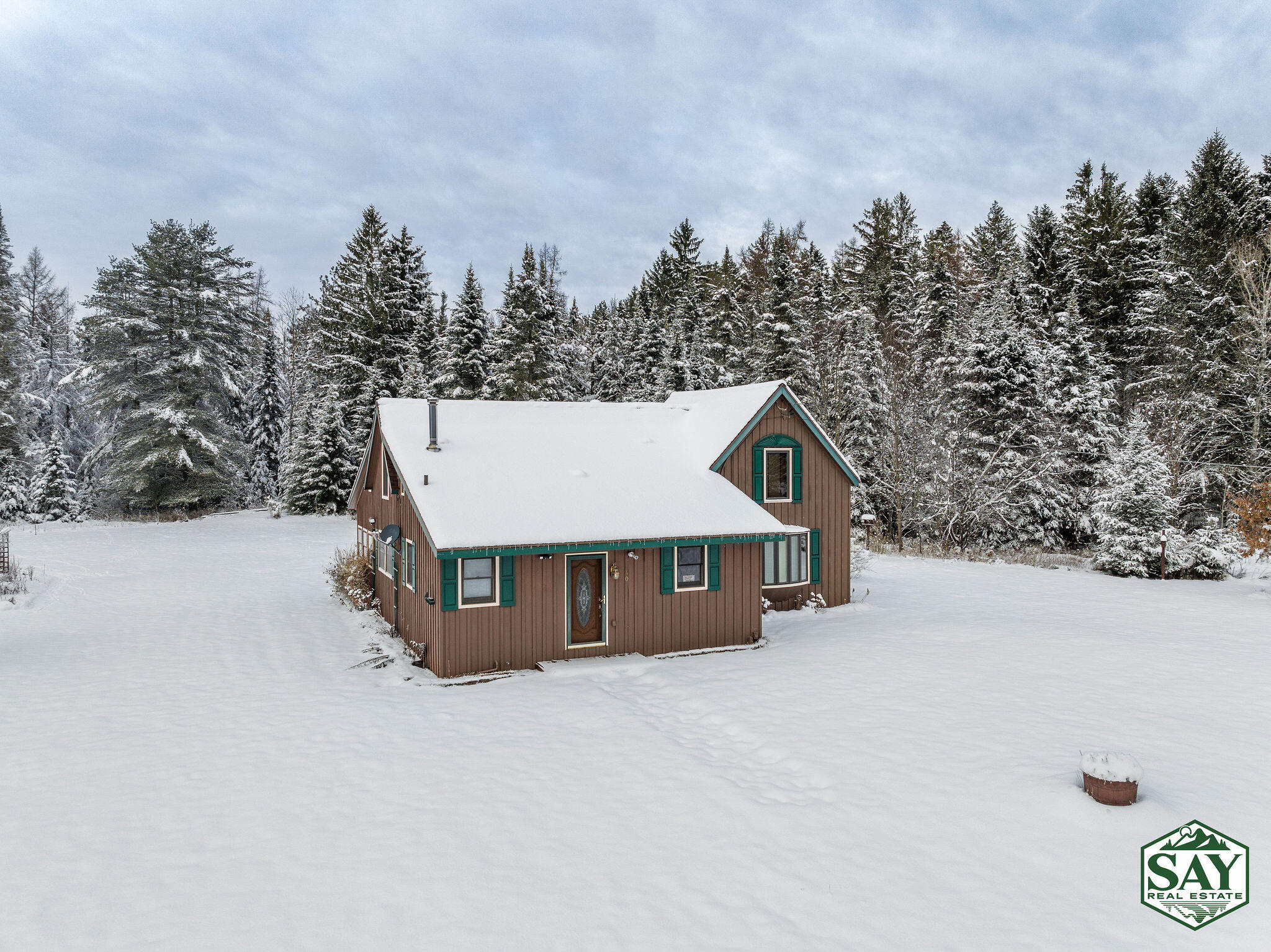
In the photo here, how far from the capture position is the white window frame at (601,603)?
13281 mm

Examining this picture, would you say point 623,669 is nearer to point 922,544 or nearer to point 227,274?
point 922,544

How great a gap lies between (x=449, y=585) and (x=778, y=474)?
29.8 ft

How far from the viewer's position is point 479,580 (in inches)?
496

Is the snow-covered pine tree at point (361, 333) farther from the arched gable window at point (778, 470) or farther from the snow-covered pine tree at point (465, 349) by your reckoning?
the arched gable window at point (778, 470)

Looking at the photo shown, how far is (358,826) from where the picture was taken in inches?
283

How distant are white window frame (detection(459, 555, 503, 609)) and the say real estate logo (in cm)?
965

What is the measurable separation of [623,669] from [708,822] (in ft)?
18.7

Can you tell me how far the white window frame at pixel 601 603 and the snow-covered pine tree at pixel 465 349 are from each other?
24.5 metres

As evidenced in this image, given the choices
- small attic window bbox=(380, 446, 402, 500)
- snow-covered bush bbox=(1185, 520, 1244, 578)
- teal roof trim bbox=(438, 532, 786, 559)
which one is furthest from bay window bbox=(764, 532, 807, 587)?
snow-covered bush bbox=(1185, 520, 1244, 578)

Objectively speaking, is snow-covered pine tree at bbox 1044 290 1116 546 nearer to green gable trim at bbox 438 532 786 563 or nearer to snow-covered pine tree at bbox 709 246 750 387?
snow-covered pine tree at bbox 709 246 750 387

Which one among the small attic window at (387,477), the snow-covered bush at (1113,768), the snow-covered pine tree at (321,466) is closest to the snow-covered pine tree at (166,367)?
the snow-covered pine tree at (321,466)

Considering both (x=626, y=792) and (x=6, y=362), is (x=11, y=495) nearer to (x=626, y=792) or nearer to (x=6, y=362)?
(x=6, y=362)

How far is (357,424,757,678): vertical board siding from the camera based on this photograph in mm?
12500

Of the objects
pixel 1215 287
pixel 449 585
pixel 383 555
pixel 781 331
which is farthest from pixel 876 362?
pixel 449 585
